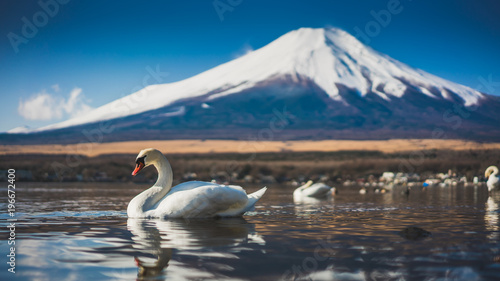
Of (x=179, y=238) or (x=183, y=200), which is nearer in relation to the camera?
(x=179, y=238)

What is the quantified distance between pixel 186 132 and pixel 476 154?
60935 mm

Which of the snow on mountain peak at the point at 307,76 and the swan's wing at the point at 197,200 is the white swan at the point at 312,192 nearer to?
the swan's wing at the point at 197,200

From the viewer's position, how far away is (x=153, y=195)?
13.2 meters

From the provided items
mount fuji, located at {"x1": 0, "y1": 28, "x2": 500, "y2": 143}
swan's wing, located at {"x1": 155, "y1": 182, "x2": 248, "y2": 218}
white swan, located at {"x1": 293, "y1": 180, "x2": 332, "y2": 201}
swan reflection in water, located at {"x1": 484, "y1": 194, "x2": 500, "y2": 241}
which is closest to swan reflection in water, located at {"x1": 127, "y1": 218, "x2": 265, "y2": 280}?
swan's wing, located at {"x1": 155, "y1": 182, "x2": 248, "y2": 218}

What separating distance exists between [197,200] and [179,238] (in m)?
3.26

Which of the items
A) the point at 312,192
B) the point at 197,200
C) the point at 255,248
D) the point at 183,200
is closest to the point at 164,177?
the point at 183,200

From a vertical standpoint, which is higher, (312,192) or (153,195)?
(153,195)

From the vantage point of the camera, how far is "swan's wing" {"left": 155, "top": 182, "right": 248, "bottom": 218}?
12600mm

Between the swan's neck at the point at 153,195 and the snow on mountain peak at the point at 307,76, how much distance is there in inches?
4694

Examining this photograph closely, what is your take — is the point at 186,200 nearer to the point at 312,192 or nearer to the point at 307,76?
the point at 312,192

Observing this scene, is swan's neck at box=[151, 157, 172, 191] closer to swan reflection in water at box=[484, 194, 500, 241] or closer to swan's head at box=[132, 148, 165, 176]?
swan's head at box=[132, 148, 165, 176]

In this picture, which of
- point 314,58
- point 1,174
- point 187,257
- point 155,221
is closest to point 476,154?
point 1,174

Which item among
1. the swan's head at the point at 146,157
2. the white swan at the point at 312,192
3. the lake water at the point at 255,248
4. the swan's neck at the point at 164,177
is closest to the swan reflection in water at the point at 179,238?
the lake water at the point at 255,248

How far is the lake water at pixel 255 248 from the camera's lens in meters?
6.47
